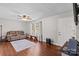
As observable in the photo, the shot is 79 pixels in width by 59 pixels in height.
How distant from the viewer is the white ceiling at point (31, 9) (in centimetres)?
193

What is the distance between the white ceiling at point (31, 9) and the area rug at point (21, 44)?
43 centimetres

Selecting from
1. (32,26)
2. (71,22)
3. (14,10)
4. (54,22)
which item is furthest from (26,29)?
(71,22)

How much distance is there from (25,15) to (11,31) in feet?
1.24

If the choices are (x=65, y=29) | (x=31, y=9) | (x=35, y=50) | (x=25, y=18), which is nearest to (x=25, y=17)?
(x=25, y=18)

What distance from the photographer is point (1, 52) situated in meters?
1.93

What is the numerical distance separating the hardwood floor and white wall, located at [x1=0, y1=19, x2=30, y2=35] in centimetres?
26

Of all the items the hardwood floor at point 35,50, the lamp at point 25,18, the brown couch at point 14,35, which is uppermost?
the lamp at point 25,18

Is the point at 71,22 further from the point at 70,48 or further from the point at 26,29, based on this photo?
the point at 26,29

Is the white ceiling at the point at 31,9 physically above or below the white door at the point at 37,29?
above

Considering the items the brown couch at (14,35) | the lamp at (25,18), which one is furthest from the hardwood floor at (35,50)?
the lamp at (25,18)

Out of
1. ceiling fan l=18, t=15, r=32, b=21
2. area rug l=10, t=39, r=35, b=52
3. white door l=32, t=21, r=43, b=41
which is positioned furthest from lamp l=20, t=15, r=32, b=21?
area rug l=10, t=39, r=35, b=52

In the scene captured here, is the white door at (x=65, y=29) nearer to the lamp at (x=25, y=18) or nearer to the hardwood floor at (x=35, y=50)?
the hardwood floor at (x=35, y=50)

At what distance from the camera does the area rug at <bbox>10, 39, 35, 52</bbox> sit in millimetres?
1962

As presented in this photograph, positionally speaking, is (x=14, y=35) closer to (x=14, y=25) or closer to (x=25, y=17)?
(x=14, y=25)
